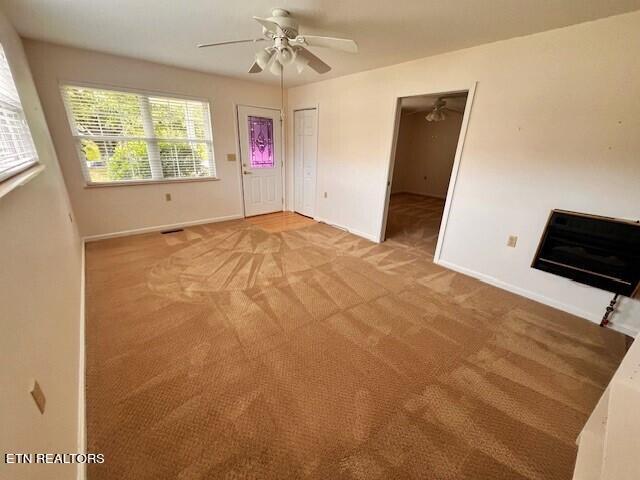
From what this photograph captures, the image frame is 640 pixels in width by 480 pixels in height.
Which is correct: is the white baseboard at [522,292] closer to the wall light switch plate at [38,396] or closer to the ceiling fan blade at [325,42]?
the ceiling fan blade at [325,42]

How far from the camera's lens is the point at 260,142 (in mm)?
4781

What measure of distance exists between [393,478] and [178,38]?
3.86 metres

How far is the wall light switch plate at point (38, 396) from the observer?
2.80 feet

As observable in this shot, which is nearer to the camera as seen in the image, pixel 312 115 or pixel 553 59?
pixel 553 59

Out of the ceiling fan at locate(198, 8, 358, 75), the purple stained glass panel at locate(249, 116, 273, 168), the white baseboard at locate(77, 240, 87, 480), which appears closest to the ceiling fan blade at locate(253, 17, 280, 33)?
the ceiling fan at locate(198, 8, 358, 75)

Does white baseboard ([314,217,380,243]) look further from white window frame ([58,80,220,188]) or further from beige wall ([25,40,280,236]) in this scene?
white window frame ([58,80,220,188])

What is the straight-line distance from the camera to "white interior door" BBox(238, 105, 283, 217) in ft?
14.9

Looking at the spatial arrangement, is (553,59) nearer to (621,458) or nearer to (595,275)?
(595,275)

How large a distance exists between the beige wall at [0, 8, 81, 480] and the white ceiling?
1558 mm

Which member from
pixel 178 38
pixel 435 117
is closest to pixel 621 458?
pixel 178 38

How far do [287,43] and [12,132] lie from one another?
1988mm

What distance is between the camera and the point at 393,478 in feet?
3.82

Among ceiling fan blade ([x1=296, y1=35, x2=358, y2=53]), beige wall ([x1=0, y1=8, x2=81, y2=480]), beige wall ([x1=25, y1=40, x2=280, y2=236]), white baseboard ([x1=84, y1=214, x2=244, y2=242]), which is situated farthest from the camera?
white baseboard ([x1=84, y1=214, x2=244, y2=242])

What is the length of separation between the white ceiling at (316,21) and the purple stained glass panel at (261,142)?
1.69m
